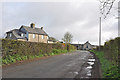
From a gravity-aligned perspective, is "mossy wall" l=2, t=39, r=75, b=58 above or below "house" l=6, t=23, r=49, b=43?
below

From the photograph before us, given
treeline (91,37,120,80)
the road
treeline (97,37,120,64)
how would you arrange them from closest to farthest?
1. treeline (91,37,120,80)
2. the road
3. treeline (97,37,120,64)

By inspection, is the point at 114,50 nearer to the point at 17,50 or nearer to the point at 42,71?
the point at 42,71

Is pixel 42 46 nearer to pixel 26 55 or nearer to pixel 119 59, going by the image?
pixel 26 55

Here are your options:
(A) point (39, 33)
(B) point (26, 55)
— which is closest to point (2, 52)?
(B) point (26, 55)

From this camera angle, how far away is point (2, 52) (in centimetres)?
1073

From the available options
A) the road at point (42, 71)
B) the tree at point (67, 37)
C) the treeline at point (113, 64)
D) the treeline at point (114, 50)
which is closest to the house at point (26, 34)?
the tree at point (67, 37)

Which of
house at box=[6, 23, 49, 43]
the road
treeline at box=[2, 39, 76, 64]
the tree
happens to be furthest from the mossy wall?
the tree

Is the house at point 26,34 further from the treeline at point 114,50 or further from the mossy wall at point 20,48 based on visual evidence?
the treeline at point 114,50

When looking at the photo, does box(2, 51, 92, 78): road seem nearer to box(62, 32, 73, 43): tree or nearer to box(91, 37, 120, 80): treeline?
box(91, 37, 120, 80): treeline

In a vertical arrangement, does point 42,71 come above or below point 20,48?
below

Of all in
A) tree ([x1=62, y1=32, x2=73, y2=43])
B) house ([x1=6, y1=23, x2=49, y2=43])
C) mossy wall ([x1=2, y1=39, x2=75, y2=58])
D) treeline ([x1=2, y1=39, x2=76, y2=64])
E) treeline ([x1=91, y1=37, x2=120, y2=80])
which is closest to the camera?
treeline ([x1=91, y1=37, x2=120, y2=80])

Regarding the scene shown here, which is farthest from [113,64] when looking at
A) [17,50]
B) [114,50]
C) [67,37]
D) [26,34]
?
[67,37]

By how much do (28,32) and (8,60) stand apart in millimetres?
32565

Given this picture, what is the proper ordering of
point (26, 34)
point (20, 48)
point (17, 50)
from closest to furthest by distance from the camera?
→ point (17, 50) → point (20, 48) → point (26, 34)
